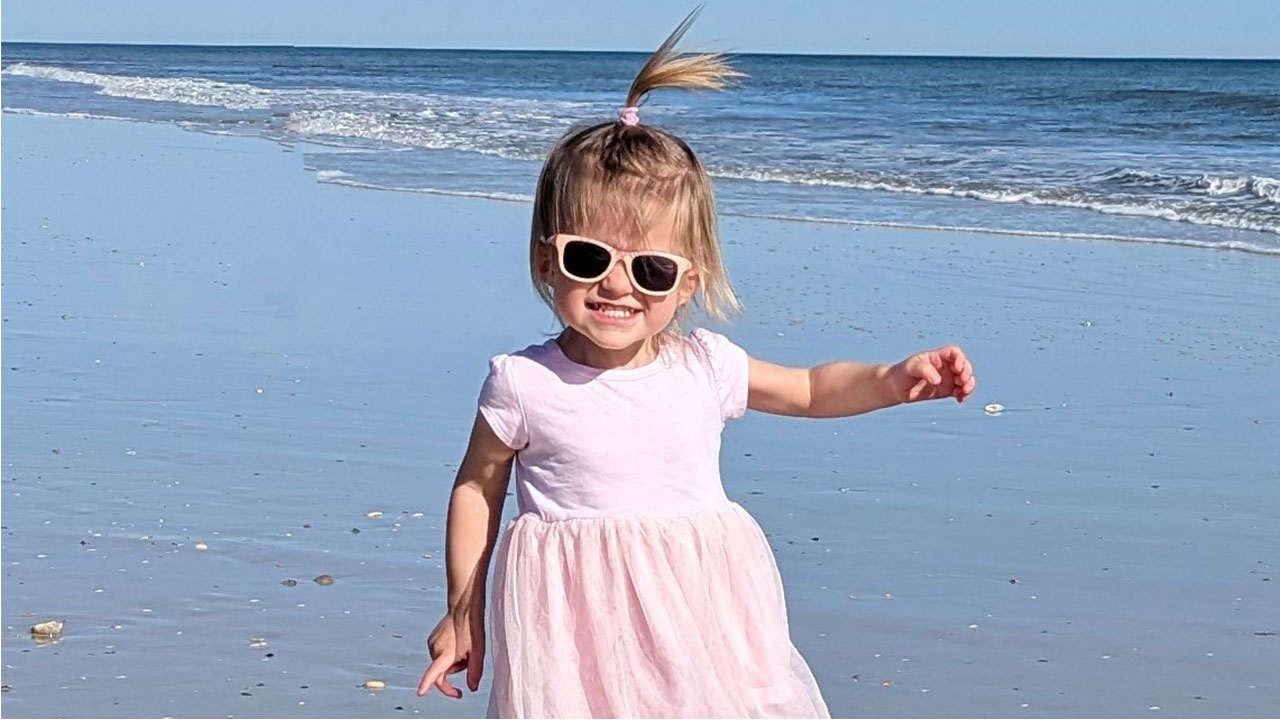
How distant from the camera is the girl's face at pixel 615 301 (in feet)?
7.85

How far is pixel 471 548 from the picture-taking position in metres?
2.49

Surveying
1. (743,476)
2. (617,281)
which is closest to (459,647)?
(617,281)

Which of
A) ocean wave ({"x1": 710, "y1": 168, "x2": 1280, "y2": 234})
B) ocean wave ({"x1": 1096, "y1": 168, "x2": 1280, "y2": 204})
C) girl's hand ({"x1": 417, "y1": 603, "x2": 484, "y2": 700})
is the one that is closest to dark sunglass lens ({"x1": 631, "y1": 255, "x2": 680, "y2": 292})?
girl's hand ({"x1": 417, "y1": 603, "x2": 484, "y2": 700})

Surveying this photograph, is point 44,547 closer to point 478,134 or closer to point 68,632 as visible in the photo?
point 68,632

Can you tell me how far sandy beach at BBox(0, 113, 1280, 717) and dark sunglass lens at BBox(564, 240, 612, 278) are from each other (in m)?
0.13

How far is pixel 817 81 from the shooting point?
159 feet

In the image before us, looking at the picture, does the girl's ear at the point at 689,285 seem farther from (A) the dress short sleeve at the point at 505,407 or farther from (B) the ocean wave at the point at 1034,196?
(B) the ocean wave at the point at 1034,196

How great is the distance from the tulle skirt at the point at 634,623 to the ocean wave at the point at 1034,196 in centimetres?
995

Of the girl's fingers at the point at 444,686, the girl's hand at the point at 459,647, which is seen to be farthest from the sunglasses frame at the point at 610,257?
the girl's fingers at the point at 444,686

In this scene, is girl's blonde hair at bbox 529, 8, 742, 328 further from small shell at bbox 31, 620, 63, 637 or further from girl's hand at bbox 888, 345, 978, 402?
small shell at bbox 31, 620, 63, 637

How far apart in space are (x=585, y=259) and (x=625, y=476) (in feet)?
0.96

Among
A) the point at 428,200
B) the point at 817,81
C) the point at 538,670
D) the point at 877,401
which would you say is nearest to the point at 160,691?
the point at 538,670

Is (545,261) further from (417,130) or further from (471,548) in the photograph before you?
(417,130)

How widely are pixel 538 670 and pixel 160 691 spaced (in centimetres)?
158
